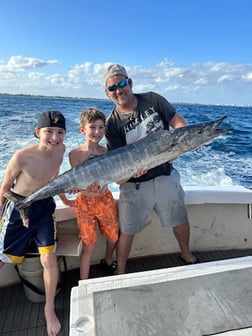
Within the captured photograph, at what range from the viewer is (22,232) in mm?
2107

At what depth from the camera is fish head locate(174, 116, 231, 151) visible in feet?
6.76

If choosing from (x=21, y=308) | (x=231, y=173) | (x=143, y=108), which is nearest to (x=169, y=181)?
(x=143, y=108)

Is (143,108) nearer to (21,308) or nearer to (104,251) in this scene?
(104,251)

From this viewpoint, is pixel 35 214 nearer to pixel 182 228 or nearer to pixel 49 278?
pixel 49 278

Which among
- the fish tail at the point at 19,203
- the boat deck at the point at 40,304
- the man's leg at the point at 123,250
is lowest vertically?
the boat deck at the point at 40,304

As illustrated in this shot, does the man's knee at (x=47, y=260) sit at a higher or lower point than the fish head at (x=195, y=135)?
lower

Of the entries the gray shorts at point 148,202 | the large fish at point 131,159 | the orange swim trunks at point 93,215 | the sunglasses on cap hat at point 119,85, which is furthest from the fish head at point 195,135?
the orange swim trunks at point 93,215

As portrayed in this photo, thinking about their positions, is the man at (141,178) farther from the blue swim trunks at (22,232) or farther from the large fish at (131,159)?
the blue swim trunks at (22,232)

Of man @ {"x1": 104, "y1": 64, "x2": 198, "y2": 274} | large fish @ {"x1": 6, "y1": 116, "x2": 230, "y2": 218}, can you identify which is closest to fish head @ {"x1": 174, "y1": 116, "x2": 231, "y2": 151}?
large fish @ {"x1": 6, "y1": 116, "x2": 230, "y2": 218}

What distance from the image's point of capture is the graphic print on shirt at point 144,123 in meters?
2.41

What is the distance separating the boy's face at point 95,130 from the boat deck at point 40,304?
1255 mm

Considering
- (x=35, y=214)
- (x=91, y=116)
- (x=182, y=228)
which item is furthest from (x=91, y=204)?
(x=182, y=228)

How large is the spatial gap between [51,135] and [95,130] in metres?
0.36

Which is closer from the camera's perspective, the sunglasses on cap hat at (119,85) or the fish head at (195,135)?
the fish head at (195,135)
